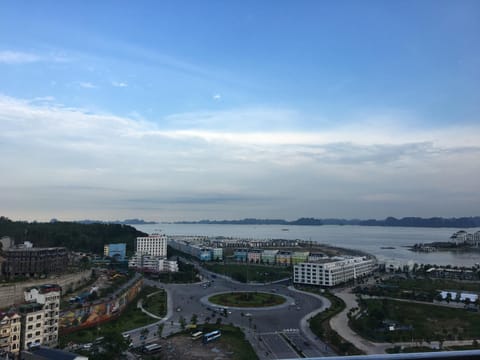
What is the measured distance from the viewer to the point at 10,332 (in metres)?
4.16

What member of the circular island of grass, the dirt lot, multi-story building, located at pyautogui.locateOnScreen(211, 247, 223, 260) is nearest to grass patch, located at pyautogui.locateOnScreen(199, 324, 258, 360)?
the dirt lot

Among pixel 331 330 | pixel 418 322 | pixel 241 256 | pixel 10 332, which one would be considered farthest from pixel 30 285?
pixel 241 256

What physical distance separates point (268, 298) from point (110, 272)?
12.9ft

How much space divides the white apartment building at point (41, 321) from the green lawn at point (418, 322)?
3911 millimetres

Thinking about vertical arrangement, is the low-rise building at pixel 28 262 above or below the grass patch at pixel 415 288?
above

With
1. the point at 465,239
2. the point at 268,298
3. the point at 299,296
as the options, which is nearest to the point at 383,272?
the point at 299,296

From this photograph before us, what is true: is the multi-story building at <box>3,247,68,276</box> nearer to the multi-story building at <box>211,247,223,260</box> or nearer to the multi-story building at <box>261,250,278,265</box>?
the multi-story building at <box>211,247,223,260</box>

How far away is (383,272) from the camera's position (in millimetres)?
11883

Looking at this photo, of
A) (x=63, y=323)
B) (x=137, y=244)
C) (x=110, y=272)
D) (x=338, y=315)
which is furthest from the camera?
(x=137, y=244)

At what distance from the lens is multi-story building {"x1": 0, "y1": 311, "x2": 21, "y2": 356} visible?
407cm

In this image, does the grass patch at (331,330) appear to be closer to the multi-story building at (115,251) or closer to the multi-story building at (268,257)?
the multi-story building at (268,257)

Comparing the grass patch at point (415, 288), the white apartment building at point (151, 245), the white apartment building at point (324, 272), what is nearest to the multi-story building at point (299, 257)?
the white apartment building at point (324, 272)

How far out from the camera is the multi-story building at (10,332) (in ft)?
13.4

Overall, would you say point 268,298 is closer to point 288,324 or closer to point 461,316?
point 288,324
